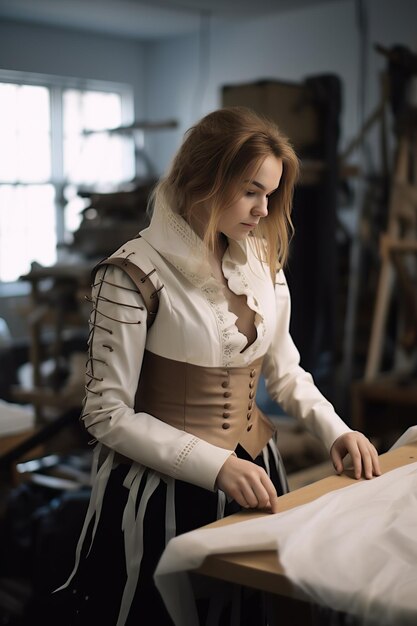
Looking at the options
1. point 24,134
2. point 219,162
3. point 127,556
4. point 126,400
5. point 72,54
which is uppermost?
point 72,54

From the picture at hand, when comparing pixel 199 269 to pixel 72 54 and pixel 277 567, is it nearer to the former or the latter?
pixel 277 567

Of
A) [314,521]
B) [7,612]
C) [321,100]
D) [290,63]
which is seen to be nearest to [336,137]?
[321,100]

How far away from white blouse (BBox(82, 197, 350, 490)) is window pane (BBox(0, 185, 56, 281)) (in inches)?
202

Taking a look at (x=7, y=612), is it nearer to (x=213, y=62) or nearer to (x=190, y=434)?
(x=190, y=434)

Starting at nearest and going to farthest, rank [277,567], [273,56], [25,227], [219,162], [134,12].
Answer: [277,567] → [219,162] → [134,12] → [273,56] → [25,227]

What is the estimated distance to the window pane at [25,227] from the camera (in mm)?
6617

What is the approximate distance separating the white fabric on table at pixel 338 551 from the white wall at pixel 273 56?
4.38 m

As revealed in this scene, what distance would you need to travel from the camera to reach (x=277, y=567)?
1080mm

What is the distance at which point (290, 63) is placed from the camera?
6.24m

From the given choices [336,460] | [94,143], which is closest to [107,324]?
[336,460]

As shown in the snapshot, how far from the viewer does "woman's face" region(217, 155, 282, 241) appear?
1.41 meters

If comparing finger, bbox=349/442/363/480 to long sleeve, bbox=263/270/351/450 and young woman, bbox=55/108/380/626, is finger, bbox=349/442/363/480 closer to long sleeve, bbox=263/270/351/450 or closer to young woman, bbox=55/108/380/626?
young woman, bbox=55/108/380/626

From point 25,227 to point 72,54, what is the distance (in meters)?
1.35

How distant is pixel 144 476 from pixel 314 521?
0.38 meters
